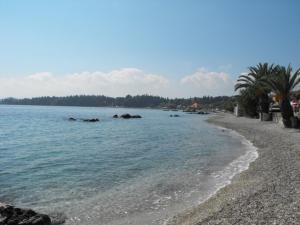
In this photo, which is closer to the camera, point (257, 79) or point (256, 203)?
point (256, 203)

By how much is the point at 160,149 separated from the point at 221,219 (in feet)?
65.8

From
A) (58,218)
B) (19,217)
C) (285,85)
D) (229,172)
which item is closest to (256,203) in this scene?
(58,218)

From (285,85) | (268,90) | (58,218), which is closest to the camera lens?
(58,218)

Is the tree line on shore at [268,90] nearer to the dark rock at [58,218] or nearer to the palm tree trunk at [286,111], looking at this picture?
the palm tree trunk at [286,111]

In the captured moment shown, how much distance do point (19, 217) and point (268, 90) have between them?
155ft

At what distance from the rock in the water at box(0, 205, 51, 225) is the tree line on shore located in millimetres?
32769

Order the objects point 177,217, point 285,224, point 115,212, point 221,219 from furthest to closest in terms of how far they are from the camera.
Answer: point 115,212
point 177,217
point 221,219
point 285,224

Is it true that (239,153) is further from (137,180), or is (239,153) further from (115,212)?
(115,212)

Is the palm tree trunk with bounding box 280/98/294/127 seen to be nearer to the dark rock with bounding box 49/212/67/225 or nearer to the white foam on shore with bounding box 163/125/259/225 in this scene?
the white foam on shore with bounding box 163/125/259/225

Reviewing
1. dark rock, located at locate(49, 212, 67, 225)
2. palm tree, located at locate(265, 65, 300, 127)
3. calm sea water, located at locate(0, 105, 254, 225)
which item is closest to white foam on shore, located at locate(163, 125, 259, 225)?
calm sea water, located at locate(0, 105, 254, 225)

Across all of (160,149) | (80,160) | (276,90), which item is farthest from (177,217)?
(276,90)

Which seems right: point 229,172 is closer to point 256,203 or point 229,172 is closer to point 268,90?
point 256,203

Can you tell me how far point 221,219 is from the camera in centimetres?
Answer: 914

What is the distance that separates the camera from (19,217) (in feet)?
32.5
